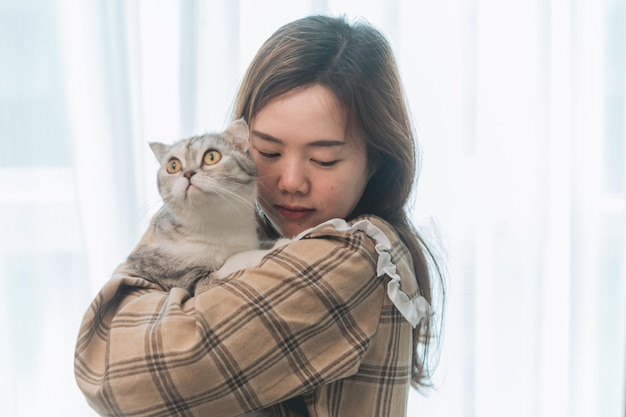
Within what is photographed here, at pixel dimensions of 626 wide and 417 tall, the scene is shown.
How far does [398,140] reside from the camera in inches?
41.9

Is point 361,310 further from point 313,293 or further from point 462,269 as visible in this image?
point 462,269

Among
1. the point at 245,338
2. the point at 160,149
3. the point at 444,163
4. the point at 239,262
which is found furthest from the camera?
the point at 444,163

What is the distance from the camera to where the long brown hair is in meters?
1.03

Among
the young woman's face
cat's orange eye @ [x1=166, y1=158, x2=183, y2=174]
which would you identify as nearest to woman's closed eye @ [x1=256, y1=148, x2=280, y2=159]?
the young woman's face

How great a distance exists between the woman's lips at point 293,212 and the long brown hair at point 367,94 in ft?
0.42

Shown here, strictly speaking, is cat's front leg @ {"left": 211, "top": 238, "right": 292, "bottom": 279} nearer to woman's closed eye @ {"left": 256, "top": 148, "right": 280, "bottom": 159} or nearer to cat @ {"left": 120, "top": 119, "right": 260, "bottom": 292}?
cat @ {"left": 120, "top": 119, "right": 260, "bottom": 292}

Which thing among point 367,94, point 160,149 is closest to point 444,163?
point 367,94

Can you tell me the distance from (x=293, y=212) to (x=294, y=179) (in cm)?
8

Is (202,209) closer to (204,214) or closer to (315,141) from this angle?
(204,214)

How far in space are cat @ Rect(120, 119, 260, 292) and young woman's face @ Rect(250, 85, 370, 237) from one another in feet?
0.11

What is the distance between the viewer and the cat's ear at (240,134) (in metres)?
1.03

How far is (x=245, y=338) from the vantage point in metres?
0.78

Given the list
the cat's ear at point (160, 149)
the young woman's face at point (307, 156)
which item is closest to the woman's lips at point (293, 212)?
the young woman's face at point (307, 156)

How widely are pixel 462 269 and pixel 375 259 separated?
115cm
